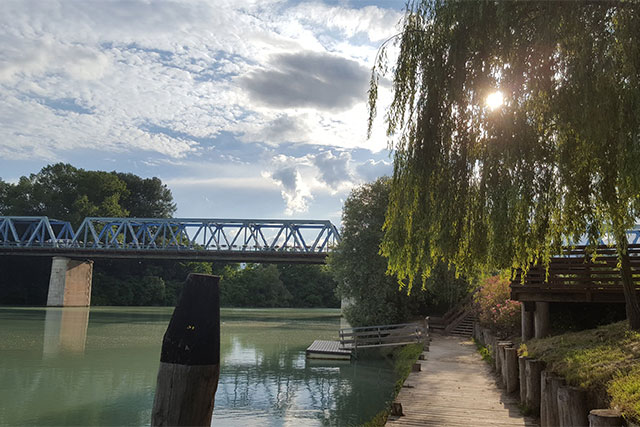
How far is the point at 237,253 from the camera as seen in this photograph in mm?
59062

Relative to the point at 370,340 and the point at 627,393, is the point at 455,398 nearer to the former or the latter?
the point at 627,393

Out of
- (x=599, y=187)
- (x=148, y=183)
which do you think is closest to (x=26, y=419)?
(x=599, y=187)

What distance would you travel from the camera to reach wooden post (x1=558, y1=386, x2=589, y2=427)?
6281 millimetres

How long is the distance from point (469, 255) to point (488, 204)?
4.70ft

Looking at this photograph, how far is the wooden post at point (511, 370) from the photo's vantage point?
11.0 meters

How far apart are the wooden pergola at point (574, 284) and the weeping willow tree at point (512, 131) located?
5451 mm

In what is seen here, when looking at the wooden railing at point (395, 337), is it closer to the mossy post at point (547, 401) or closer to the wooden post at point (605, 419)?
the mossy post at point (547, 401)

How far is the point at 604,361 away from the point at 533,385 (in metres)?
1.23

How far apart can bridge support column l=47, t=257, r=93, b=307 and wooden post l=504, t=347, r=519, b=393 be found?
6239 centimetres

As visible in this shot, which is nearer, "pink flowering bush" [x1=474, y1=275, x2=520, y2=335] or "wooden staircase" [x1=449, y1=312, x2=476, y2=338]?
"pink flowering bush" [x1=474, y1=275, x2=520, y2=335]

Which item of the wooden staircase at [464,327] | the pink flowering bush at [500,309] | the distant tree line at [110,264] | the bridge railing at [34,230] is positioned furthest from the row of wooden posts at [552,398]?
the distant tree line at [110,264]

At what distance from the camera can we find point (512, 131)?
865 cm

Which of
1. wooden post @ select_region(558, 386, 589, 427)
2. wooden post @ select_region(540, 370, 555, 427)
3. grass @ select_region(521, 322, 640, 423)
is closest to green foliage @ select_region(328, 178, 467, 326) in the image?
grass @ select_region(521, 322, 640, 423)

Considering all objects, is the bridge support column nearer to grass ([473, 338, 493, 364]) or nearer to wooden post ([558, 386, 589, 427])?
grass ([473, 338, 493, 364])
